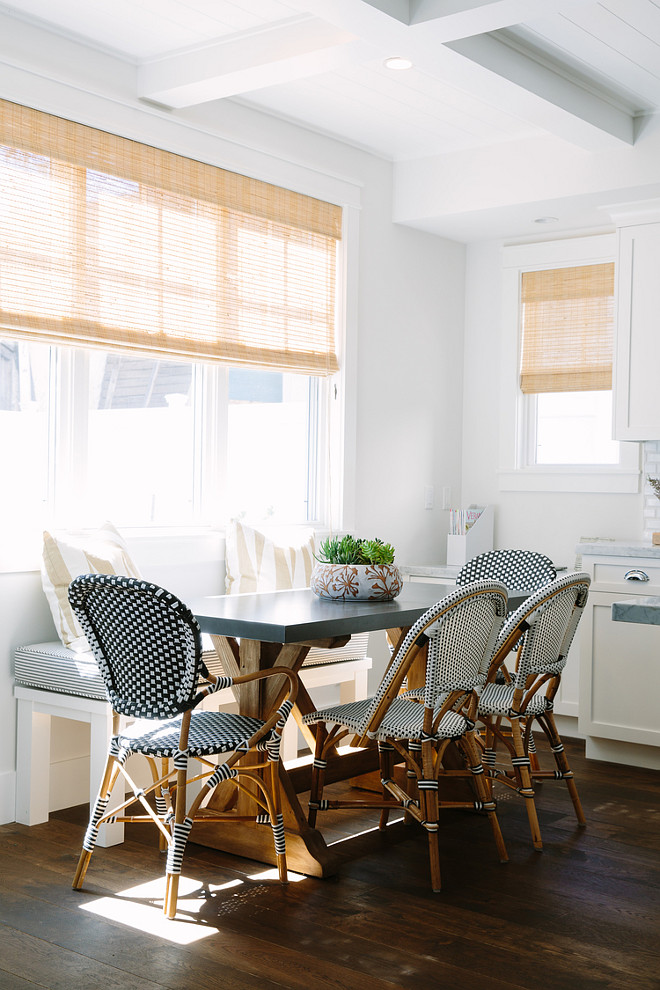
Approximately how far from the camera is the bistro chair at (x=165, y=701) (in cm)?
266

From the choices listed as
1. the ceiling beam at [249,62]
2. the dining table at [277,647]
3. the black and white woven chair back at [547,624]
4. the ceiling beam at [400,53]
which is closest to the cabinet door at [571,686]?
the black and white woven chair back at [547,624]

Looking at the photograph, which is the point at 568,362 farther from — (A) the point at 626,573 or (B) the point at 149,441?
(B) the point at 149,441

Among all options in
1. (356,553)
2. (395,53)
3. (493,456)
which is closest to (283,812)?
(356,553)

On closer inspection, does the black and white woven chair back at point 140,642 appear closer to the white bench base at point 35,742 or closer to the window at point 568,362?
the white bench base at point 35,742

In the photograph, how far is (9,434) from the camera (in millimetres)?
3719

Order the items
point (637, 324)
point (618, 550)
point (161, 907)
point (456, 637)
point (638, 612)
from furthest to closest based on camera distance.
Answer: point (637, 324)
point (618, 550)
point (456, 637)
point (161, 907)
point (638, 612)

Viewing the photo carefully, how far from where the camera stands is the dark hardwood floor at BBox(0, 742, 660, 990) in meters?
2.44

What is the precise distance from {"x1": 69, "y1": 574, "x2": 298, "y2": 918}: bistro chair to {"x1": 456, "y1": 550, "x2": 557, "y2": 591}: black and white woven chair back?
1371 mm

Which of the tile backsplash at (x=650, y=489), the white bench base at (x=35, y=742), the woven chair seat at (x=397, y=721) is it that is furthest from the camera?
the tile backsplash at (x=650, y=489)

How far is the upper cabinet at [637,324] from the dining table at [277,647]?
1.93 meters

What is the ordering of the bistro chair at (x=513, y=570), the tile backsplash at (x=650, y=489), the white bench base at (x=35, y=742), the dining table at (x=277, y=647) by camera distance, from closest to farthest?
the dining table at (x=277, y=647)
the white bench base at (x=35, y=742)
the bistro chair at (x=513, y=570)
the tile backsplash at (x=650, y=489)

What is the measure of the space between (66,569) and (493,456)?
9.28ft

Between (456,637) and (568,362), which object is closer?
(456,637)

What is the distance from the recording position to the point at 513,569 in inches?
162
